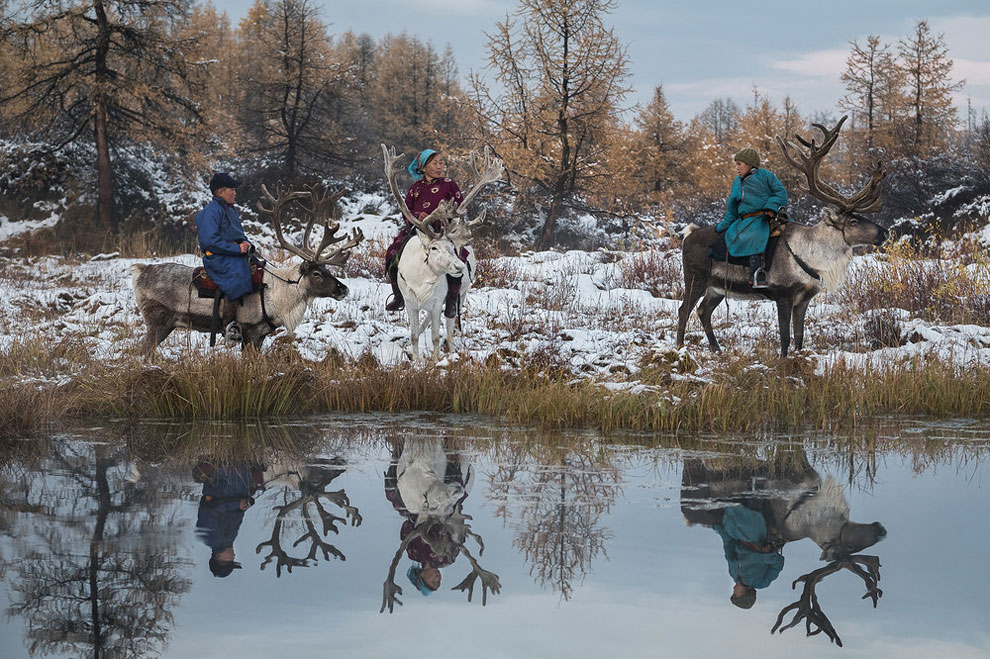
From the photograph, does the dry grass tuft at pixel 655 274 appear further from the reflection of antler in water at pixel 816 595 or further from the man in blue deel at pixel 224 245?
the reflection of antler in water at pixel 816 595

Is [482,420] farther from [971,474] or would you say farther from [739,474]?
[971,474]

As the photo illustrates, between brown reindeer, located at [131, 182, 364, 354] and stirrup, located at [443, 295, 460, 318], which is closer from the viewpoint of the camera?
brown reindeer, located at [131, 182, 364, 354]

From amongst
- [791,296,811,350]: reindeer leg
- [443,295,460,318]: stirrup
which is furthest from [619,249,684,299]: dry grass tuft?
[443,295,460,318]: stirrup

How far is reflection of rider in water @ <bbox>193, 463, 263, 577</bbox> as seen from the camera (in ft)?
15.6

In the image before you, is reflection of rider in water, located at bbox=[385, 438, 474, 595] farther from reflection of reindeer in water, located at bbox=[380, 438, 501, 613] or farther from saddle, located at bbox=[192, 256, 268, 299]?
saddle, located at bbox=[192, 256, 268, 299]

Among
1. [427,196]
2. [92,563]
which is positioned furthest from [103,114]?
[92,563]

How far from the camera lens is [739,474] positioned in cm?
650

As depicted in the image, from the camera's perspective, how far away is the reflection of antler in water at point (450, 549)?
4.27 metres

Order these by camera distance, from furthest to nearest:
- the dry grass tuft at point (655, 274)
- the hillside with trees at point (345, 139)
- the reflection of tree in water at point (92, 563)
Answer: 1. the hillside with trees at point (345, 139)
2. the dry grass tuft at point (655, 274)
3. the reflection of tree in water at point (92, 563)

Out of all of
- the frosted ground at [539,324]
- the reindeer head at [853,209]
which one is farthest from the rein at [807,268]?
the frosted ground at [539,324]

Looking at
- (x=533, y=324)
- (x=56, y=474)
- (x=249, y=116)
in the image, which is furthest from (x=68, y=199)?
(x=56, y=474)

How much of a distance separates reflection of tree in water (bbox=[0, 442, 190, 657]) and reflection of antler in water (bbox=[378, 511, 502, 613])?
878mm

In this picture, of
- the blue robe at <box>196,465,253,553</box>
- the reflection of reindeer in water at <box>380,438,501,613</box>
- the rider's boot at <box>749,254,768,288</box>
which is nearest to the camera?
the reflection of reindeer in water at <box>380,438,501,613</box>

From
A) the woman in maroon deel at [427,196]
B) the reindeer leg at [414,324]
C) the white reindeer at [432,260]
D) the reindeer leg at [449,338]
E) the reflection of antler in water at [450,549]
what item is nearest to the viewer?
the reflection of antler in water at [450,549]
